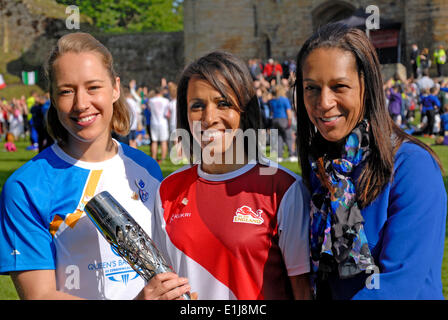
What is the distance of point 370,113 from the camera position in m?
2.13

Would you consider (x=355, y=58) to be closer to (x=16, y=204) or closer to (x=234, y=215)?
(x=234, y=215)

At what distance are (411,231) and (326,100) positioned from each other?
0.47 m

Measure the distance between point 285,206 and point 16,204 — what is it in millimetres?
880

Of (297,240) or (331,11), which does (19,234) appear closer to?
(297,240)

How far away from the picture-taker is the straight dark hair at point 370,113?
6.66 feet

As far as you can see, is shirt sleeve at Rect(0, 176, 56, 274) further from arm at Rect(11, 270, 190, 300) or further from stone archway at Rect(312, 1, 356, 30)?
stone archway at Rect(312, 1, 356, 30)

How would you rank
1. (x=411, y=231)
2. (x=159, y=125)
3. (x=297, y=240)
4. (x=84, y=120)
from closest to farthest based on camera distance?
1. (x=411, y=231)
2. (x=297, y=240)
3. (x=84, y=120)
4. (x=159, y=125)

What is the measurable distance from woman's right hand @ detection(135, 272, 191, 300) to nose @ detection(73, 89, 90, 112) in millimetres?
693

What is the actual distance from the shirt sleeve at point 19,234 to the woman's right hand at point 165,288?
1.35ft

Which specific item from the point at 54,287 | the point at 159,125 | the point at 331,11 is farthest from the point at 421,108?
the point at 54,287

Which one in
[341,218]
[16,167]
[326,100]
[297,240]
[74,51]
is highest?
[74,51]

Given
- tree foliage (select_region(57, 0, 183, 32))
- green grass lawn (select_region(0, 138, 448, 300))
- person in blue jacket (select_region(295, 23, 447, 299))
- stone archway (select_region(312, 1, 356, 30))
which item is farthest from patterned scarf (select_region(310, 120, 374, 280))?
tree foliage (select_region(57, 0, 183, 32))

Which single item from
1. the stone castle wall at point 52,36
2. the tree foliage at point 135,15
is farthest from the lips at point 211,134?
the tree foliage at point 135,15

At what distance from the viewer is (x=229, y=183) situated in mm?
2406
